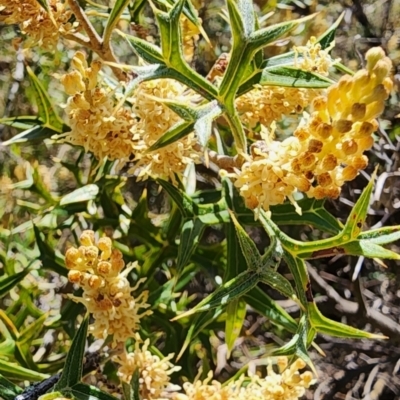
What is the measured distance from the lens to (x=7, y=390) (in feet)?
3.69

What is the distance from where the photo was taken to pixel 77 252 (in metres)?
1.04

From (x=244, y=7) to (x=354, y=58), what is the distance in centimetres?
165

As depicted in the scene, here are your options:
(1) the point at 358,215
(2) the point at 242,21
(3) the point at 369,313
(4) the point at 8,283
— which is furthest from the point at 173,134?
(3) the point at 369,313

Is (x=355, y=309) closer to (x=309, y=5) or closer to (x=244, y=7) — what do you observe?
(x=309, y=5)

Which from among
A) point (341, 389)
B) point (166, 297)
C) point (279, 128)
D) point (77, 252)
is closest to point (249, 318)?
point (341, 389)

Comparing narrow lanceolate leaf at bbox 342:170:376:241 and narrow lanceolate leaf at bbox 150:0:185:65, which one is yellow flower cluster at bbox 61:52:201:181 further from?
narrow lanceolate leaf at bbox 342:170:376:241

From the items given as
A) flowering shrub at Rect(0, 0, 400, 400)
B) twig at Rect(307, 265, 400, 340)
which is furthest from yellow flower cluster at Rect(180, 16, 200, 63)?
twig at Rect(307, 265, 400, 340)

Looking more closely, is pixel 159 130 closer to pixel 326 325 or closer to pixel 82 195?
pixel 326 325

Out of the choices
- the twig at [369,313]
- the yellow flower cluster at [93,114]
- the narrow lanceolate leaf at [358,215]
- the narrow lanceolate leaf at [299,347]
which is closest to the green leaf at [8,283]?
the yellow flower cluster at [93,114]

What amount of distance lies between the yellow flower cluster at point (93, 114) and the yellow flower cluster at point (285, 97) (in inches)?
8.5

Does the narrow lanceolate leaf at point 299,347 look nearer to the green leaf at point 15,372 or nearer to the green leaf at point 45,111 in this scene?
the green leaf at point 15,372

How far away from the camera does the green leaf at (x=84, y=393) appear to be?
101 cm

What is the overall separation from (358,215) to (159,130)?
0.34 m

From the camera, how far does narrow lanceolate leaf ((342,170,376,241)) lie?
947 millimetres
